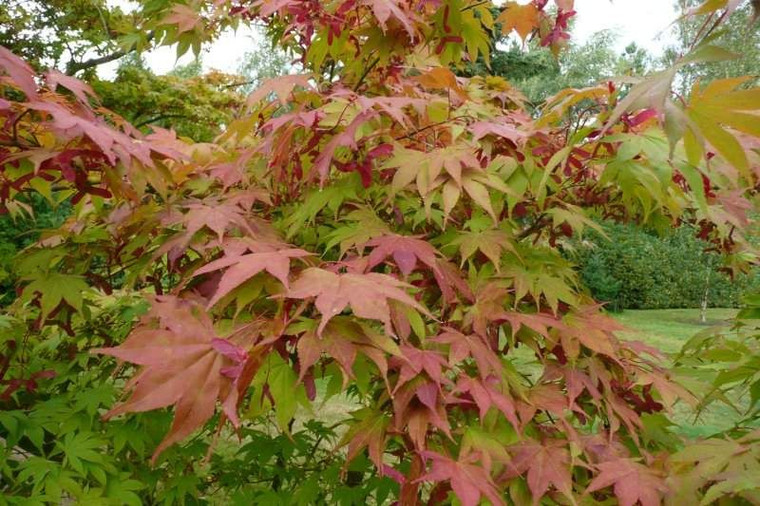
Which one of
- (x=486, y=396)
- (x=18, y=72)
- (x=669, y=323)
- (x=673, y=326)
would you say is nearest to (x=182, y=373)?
(x=486, y=396)

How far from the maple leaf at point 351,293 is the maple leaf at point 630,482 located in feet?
1.75

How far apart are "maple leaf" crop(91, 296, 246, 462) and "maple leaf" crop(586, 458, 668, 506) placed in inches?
28.5

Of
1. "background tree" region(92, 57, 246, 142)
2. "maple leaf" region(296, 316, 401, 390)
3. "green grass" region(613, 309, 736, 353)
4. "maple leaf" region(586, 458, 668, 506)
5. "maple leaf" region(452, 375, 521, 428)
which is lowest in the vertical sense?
"green grass" region(613, 309, 736, 353)

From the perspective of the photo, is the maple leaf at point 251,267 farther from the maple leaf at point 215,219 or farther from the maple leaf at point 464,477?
the maple leaf at point 464,477

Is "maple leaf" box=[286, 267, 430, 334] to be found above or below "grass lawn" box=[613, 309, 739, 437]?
above

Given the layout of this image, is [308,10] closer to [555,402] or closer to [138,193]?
[138,193]

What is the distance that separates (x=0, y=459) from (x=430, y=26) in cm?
172

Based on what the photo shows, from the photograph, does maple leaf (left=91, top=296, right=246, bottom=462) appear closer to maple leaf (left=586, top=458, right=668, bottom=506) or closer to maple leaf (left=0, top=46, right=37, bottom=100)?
maple leaf (left=0, top=46, right=37, bottom=100)

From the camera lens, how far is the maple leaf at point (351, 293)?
0.90 meters

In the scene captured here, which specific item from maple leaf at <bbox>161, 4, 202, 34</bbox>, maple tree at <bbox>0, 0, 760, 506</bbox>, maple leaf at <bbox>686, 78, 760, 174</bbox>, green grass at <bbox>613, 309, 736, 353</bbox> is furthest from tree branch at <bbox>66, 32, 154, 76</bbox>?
green grass at <bbox>613, 309, 736, 353</bbox>

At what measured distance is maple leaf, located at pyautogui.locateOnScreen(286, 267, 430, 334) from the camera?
903mm

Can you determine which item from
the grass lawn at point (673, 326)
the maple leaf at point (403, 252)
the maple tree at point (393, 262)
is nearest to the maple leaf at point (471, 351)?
the maple tree at point (393, 262)

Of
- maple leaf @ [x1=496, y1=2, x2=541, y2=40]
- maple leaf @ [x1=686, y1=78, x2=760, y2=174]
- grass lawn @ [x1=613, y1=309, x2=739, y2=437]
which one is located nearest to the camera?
maple leaf @ [x1=686, y1=78, x2=760, y2=174]

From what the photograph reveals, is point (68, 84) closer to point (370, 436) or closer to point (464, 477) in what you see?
point (370, 436)
